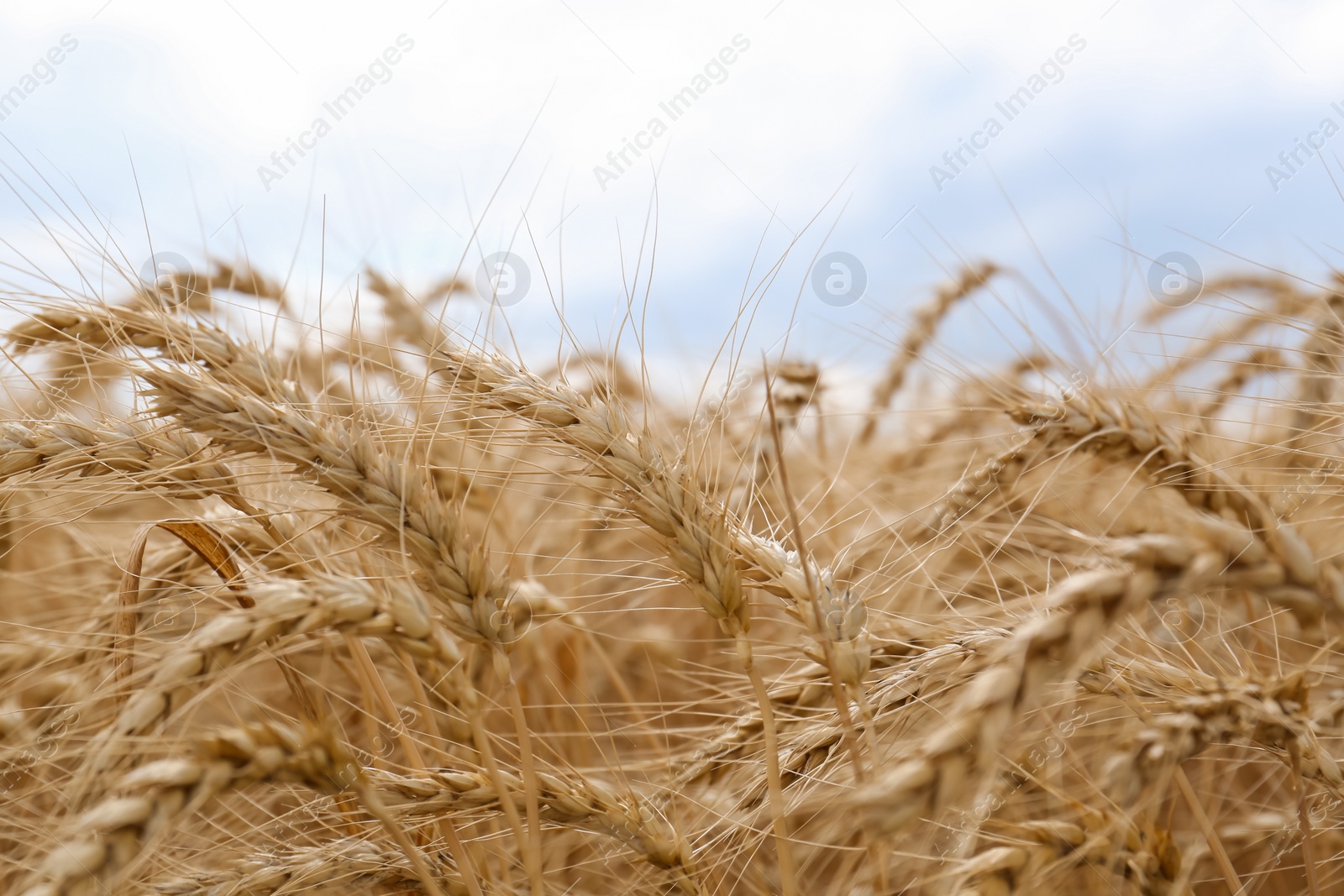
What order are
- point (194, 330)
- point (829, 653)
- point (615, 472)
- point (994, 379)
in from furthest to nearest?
1. point (994, 379)
2. point (194, 330)
3. point (615, 472)
4. point (829, 653)

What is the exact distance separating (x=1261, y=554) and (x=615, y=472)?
0.74 metres

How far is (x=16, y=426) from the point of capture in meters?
1.30

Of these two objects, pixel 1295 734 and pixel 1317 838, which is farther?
pixel 1317 838

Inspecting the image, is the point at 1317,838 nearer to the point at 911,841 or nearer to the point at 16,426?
the point at 911,841

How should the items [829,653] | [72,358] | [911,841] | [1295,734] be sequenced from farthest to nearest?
[72,358] → [911,841] → [1295,734] → [829,653]

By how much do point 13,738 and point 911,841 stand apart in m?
1.48

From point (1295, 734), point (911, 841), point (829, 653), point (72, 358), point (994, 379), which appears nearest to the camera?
point (829, 653)

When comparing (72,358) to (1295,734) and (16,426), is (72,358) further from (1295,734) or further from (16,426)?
(1295,734)

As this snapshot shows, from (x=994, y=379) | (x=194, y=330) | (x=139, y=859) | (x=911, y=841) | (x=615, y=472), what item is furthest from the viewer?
(x=994, y=379)

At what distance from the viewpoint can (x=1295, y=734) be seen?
41.3 inches

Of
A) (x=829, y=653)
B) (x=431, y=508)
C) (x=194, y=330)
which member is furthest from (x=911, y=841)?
(x=194, y=330)

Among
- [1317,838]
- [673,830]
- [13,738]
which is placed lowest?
[1317,838]

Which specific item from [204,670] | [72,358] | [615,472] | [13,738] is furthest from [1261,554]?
[72,358]

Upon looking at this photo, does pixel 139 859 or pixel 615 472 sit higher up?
pixel 615 472
